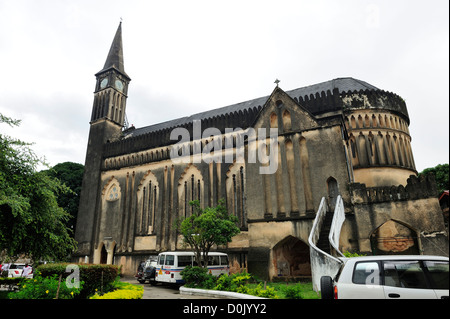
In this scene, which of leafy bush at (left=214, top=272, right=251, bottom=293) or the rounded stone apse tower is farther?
the rounded stone apse tower

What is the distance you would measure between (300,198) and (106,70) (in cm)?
2615

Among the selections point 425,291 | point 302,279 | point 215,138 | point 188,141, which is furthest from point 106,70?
point 425,291

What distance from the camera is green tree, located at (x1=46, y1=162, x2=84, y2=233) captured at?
3309 cm

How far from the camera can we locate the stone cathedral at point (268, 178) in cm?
1413

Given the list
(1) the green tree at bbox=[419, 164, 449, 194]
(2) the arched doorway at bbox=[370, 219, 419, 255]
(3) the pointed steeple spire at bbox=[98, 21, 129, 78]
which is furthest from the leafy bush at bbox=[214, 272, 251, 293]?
(1) the green tree at bbox=[419, 164, 449, 194]

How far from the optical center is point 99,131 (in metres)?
30.8

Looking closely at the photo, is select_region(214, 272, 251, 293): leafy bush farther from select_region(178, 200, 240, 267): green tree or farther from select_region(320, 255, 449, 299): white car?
select_region(320, 255, 449, 299): white car

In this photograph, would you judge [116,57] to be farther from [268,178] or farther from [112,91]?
[268,178]

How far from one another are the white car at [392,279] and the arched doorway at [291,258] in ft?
33.9

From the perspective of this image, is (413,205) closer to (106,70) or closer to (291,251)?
(291,251)

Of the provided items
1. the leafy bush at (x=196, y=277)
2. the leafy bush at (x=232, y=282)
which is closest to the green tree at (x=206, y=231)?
the leafy bush at (x=196, y=277)

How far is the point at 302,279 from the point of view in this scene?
589 inches

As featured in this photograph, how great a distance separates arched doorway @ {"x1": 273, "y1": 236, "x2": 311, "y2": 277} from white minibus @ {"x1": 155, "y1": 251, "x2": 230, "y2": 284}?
354cm

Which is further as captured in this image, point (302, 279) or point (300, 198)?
point (300, 198)
